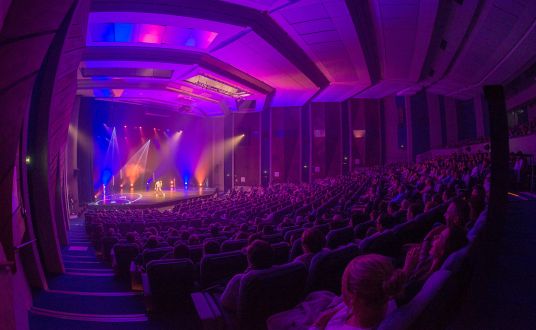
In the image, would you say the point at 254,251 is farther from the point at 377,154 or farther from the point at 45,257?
the point at 377,154

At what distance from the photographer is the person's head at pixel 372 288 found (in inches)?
52.7

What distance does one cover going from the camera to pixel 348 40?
1273 centimetres

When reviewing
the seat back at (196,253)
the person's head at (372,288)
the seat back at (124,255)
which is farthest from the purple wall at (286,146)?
the person's head at (372,288)

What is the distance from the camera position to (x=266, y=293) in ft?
6.94

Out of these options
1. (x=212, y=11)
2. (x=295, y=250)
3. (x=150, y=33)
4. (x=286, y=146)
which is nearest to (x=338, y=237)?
(x=295, y=250)

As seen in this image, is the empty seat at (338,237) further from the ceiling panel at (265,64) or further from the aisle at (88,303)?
the ceiling panel at (265,64)

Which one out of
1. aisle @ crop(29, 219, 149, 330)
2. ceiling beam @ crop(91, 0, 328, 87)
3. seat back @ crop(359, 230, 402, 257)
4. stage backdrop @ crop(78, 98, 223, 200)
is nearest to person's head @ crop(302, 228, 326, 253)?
seat back @ crop(359, 230, 402, 257)

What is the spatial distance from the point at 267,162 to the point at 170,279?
25.0 m

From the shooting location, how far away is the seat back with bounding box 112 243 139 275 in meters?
5.05

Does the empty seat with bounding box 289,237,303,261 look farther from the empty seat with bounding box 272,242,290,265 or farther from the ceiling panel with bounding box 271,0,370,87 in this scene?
the ceiling panel with bounding box 271,0,370,87

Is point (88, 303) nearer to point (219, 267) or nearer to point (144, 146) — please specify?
point (219, 267)

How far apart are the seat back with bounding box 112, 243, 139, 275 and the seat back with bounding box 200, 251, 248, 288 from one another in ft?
8.06

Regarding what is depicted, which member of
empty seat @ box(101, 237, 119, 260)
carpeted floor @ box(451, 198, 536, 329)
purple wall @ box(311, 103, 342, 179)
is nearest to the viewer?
carpeted floor @ box(451, 198, 536, 329)

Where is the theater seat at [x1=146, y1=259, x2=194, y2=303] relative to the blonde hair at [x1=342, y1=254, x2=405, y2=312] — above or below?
below
